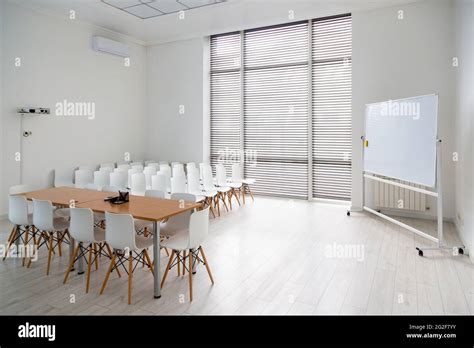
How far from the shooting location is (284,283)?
11.9 ft

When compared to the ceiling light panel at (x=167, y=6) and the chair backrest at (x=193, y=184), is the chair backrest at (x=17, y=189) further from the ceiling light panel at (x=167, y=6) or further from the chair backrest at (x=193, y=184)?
the ceiling light panel at (x=167, y=6)

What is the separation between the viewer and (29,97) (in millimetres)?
6512

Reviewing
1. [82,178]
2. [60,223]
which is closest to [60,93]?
[82,178]

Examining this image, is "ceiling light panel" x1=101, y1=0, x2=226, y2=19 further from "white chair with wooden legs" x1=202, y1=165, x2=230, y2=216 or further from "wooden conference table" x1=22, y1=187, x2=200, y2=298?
"wooden conference table" x1=22, y1=187, x2=200, y2=298

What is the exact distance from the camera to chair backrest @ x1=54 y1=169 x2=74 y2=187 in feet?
22.9

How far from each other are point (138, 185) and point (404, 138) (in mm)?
4502

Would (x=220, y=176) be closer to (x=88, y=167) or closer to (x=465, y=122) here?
(x=88, y=167)

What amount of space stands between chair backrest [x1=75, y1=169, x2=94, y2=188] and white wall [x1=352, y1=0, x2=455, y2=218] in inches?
225

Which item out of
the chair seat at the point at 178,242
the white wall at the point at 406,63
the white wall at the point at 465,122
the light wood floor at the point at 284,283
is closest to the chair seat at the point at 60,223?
the light wood floor at the point at 284,283

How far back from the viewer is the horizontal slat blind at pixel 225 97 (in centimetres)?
868

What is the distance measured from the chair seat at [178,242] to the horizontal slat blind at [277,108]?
4917mm

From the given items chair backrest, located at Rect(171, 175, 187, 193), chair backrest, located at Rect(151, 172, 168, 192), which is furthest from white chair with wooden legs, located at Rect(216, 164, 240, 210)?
chair backrest, located at Rect(151, 172, 168, 192)
